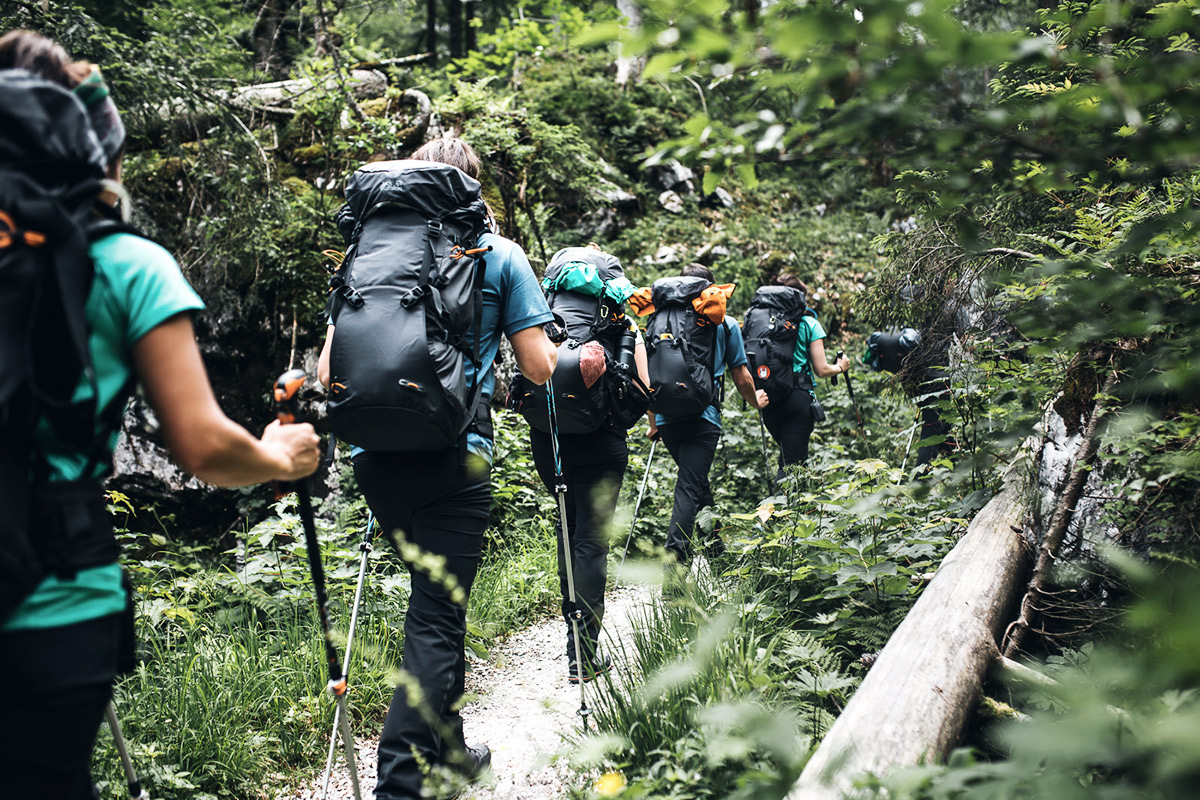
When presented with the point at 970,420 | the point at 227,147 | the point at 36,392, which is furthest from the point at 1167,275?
the point at 227,147

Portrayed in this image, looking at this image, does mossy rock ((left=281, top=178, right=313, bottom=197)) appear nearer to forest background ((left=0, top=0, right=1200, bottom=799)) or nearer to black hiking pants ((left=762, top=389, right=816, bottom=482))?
forest background ((left=0, top=0, right=1200, bottom=799))

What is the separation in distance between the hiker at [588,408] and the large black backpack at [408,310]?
1108mm

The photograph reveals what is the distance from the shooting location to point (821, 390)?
10.4 meters

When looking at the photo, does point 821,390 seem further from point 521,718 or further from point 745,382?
point 521,718

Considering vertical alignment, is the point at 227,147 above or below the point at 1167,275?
below

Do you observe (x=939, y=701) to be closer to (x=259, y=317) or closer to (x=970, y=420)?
(x=970, y=420)

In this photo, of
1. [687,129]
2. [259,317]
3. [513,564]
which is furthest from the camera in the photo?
[259,317]

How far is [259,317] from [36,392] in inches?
279

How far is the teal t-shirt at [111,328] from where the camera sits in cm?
142

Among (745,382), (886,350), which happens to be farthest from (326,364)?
(886,350)

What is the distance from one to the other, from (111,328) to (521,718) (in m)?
3.09

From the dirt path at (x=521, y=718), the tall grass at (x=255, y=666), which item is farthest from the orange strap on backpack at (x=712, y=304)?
the tall grass at (x=255, y=666)

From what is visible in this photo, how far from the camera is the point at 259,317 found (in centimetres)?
782

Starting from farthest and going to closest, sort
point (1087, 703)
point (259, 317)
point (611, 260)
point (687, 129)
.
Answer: point (259, 317) → point (611, 260) → point (687, 129) → point (1087, 703)
